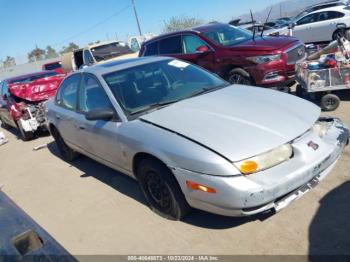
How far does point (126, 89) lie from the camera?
166 inches

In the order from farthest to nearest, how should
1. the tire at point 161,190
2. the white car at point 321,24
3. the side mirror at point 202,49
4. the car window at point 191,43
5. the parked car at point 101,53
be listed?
the parked car at point 101,53 < the white car at point 321,24 < the car window at point 191,43 < the side mirror at point 202,49 < the tire at point 161,190

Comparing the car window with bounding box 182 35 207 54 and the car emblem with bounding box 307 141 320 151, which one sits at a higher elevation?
the car window with bounding box 182 35 207 54

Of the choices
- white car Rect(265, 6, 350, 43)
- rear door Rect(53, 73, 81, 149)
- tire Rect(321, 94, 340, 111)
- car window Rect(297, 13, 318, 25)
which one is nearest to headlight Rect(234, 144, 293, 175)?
rear door Rect(53, 73, 81, 149)

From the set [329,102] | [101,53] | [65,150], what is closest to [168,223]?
[65,150]

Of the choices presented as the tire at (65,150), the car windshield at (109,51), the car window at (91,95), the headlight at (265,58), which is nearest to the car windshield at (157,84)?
the car window at (91,95)

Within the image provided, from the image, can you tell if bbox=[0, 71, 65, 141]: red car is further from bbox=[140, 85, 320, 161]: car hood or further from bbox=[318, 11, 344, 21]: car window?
bbox=[318, 11, 344, 21]: car window

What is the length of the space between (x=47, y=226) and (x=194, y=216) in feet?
6.03

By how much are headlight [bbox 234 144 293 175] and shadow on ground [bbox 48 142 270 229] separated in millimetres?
747

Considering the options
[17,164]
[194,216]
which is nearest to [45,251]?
[194,216]

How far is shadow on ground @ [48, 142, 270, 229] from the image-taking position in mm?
3561

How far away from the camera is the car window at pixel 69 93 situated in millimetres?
5145

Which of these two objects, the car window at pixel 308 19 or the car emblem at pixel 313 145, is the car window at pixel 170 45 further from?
the car window at pixel 308 19

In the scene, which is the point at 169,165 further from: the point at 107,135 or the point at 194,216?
the point at 107,135

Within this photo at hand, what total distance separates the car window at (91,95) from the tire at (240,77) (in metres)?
3.75
